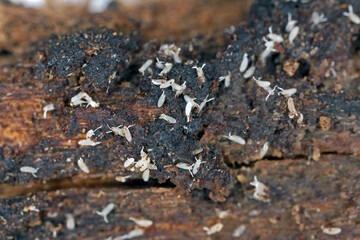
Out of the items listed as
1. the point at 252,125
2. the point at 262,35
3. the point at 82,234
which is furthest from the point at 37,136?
the point at 262,35

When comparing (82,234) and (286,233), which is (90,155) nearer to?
(82,234)

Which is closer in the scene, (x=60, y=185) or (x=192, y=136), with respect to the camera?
(x=192, y=136)

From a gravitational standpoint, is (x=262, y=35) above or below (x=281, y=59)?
above

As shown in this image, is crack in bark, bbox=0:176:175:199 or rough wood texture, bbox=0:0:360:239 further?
crack in bark, bbox=0:176:175:199

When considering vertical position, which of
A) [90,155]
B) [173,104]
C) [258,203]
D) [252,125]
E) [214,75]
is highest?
[214,75]

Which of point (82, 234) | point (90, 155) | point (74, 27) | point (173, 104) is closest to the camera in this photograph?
point (173, 104)

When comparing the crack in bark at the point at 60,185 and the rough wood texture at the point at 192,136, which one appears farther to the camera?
the crack in bark at the point at 60,185

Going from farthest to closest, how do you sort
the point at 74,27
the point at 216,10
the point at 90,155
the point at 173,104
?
the point at 216,10, the point at 74,27, the point at 90,155, the point at 173,104

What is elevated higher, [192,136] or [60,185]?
[192,136]
